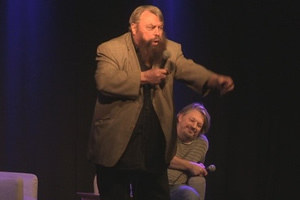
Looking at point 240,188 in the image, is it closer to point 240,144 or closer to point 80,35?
point 240,144

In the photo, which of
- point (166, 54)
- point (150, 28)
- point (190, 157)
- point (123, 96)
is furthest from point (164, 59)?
Answer: point (190, 157)

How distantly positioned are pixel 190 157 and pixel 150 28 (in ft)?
3.95

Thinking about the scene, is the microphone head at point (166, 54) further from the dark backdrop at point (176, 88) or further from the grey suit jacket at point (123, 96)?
the dark backdrop at point (176, 88)

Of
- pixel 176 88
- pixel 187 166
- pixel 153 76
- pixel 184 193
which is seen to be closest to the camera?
→ pixel 153 76

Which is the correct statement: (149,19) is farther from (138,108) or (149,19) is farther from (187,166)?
(187,166)

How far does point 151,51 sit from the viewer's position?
2.52 meters

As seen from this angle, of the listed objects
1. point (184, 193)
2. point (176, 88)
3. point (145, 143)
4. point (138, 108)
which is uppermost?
point (138, 108)

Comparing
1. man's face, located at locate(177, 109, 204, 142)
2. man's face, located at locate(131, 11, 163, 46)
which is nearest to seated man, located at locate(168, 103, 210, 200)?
man's face, located at locate(177, 109, 204, 142)

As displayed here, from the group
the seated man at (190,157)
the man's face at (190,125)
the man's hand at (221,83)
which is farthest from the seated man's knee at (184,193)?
the man's hand at (221,83)

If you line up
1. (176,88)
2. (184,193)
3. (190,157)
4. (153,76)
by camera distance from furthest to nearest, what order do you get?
(176,88) < (190,157) < (184,193) < (153,76)

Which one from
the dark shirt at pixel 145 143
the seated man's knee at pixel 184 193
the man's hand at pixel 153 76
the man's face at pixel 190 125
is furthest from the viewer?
the man's face at pixel 190 125

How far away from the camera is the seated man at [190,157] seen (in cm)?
340

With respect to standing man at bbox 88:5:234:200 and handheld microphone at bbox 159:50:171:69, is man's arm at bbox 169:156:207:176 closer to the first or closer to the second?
standing man at bbox 88:5:234:200

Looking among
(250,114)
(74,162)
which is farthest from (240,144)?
(74,162)
